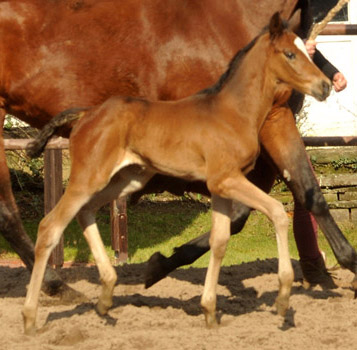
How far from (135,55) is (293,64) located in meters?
1.23

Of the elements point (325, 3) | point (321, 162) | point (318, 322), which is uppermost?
point (325, 3)

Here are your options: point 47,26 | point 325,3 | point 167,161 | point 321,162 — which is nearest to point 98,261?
point 167,161

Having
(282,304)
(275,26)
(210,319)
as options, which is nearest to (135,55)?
(275,26)

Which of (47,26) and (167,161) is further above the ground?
(47,26)

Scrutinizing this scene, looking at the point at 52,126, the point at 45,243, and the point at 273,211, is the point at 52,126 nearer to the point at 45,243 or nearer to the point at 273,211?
the point at 45,243

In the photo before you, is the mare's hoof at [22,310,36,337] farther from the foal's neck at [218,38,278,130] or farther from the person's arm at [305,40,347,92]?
the person's arm at [305,40,347,92]

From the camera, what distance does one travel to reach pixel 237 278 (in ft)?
22.3

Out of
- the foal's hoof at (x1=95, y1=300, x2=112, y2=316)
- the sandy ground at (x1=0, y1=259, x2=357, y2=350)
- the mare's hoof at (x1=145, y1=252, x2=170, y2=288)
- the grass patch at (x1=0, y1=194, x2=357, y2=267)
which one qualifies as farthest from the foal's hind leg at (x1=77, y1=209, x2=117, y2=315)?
the grass patch at (x1=0, y1=194, x2=357, y2=267)

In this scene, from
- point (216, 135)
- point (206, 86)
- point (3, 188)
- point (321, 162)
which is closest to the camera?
point (216, 135)

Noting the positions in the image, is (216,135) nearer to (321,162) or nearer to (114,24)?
(114,24)

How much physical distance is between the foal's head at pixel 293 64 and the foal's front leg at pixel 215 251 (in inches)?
30.0

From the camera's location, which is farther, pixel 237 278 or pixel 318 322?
pixel 237 278

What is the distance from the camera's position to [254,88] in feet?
17.4

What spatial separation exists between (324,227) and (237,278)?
1047 millimetres
